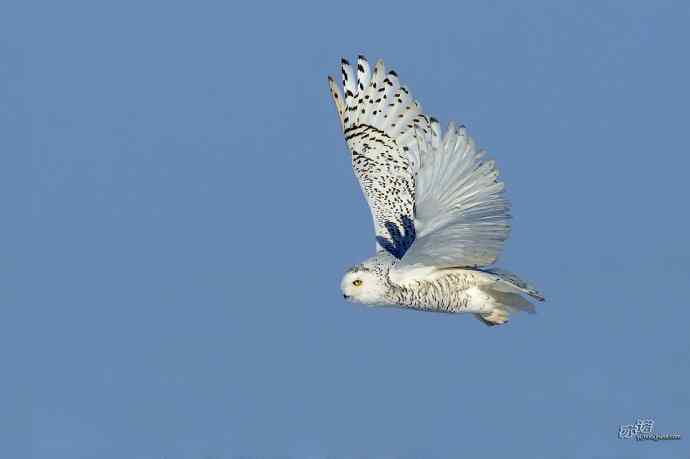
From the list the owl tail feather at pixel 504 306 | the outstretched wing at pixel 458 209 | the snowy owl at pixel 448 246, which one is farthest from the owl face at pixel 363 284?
the owl tail feather at pixel 504 306

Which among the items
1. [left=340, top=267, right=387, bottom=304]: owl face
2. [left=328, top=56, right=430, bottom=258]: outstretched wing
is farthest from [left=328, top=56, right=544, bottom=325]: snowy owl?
[left=328, top=56, right=430, bottom=258]: outstretched wing

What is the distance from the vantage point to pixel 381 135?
43.9 feet

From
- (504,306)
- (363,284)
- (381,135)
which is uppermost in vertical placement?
(381,135)

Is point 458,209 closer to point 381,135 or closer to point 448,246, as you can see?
point 448,246

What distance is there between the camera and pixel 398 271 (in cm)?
1188

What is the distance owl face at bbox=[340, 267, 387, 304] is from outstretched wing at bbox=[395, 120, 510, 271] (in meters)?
0.22

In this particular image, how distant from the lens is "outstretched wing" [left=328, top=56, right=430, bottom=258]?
13.1 meters

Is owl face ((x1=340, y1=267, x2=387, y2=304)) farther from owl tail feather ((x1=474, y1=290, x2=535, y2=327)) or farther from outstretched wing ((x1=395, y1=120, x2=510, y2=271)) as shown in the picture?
owl tail feather ((x1=474, y1=290, x2=535, y2=327))

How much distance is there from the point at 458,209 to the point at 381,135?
1.92m

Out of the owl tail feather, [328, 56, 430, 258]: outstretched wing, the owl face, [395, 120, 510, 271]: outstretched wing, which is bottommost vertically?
the owl face

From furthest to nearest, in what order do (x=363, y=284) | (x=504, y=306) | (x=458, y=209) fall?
(x=504, y=306), (x=363, y=284), (x=458, y=209)

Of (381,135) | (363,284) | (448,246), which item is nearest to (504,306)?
(448,246)

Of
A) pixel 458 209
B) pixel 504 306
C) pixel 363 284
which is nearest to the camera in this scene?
pixel 458 209

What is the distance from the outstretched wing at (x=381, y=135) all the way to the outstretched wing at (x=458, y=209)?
1.09 metres
